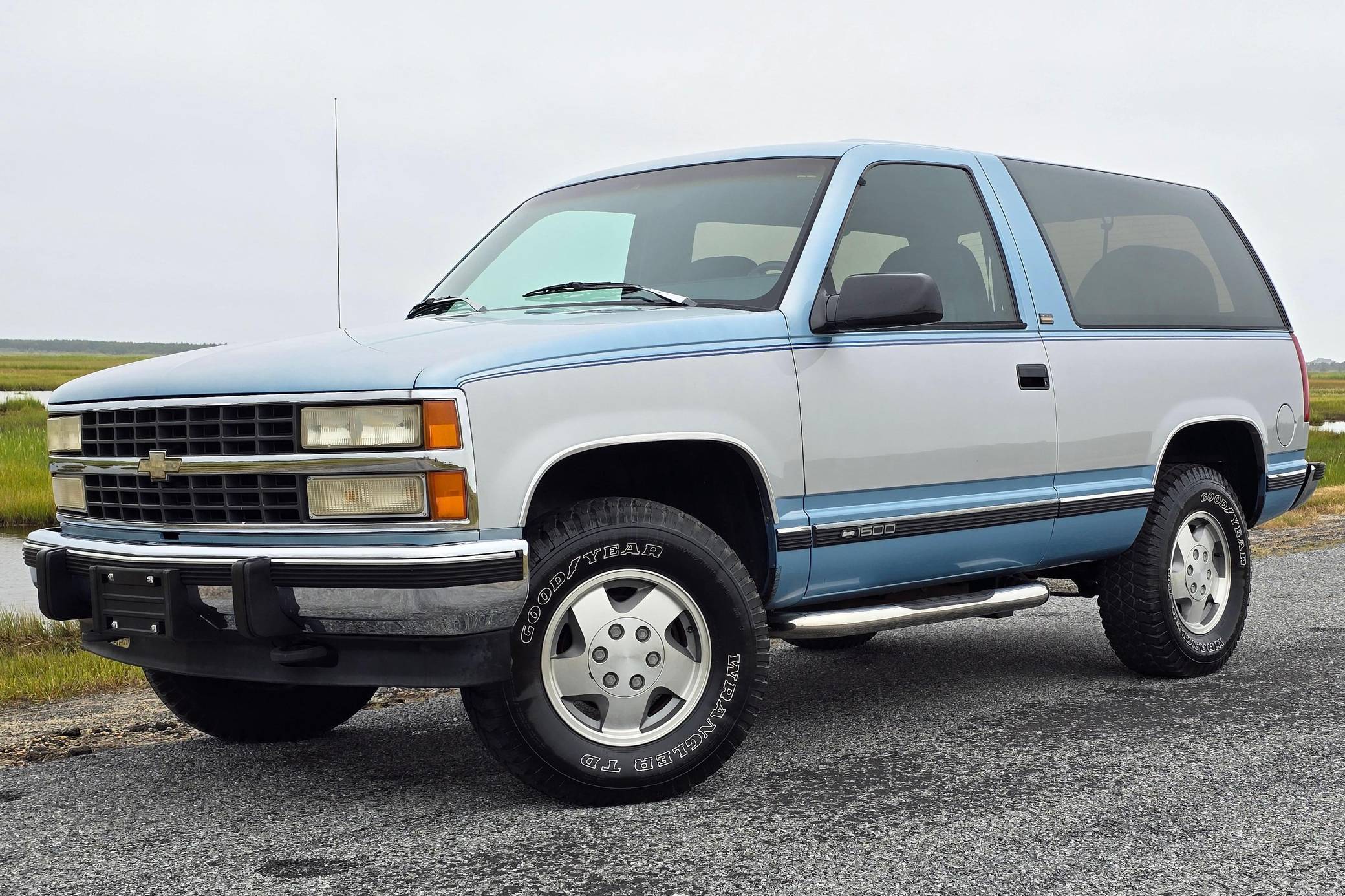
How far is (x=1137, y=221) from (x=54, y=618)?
4.52 m

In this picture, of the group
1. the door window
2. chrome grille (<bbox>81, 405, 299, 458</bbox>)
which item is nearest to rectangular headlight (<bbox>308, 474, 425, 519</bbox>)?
chrome grille (<bbox>81, 405, 299, 458</bbox>)

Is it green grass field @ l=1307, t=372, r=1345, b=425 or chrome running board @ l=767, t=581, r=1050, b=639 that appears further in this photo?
green grass field @ l=1307, t=372, r=1345, b=425

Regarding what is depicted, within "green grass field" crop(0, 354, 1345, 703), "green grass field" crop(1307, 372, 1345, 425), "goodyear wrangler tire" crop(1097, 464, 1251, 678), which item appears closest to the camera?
"goodyear wrangler tire" crop(1097, 464, 1251, 678)

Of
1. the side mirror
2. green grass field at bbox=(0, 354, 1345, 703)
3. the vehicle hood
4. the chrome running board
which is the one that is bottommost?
green grass field at bbox=(0, 354, 1345, 703)

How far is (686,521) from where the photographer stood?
159 inches

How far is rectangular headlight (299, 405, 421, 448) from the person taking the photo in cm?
355

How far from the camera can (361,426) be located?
11.7 feet

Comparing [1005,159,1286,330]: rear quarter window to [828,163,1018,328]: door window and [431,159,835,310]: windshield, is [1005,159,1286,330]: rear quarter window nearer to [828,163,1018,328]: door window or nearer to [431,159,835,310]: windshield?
[828,163,1018,328]: door window

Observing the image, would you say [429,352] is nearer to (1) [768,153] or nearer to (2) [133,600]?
(2) [133,600]

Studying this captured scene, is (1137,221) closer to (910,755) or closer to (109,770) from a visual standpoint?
(910,755)

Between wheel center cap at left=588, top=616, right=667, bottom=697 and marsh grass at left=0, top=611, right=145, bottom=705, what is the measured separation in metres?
3.09

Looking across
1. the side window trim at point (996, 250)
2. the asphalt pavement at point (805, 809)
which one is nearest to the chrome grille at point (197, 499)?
the asphalt pavement at point (805, 809)

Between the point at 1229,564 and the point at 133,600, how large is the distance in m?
4.45

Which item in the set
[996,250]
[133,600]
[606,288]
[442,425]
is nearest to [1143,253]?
[996,250]
